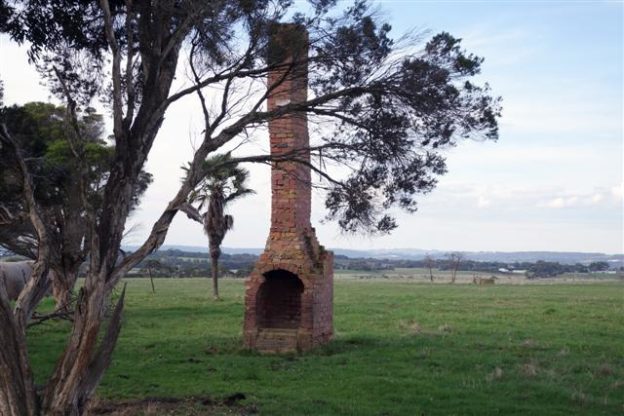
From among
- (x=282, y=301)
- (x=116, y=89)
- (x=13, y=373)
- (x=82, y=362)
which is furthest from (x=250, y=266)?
(x=13, y=373)

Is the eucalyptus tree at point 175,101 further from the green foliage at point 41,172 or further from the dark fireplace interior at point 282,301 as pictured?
the dark fireplace interior at point 282,301

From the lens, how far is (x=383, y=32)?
1052 cm

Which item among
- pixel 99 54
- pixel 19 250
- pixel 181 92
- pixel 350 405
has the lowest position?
pixel 350 405

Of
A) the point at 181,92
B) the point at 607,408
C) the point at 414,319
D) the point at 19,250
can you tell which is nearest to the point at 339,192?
the point at 181,92

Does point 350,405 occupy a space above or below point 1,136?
below

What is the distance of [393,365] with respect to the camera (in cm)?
1517

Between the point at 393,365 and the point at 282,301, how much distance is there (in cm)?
488

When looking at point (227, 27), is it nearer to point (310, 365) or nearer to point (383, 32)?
point (383, 32)

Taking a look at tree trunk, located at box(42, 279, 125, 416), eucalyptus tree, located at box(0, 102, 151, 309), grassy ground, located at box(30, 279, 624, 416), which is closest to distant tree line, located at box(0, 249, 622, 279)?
eucalyptus tree, located at box(0, 102, 151, 309)

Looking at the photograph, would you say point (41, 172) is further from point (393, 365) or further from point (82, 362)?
point (393, 365)

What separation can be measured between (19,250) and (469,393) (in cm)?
1022

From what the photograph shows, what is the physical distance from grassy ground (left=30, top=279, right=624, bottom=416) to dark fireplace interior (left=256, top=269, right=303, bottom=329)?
3.56 feet

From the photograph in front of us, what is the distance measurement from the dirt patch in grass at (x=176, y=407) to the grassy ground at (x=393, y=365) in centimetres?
14

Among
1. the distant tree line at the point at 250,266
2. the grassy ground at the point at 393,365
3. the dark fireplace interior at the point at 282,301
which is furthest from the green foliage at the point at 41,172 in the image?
the distant tree line at the point at 250,266
